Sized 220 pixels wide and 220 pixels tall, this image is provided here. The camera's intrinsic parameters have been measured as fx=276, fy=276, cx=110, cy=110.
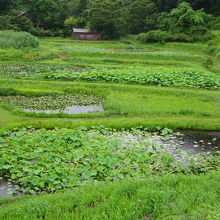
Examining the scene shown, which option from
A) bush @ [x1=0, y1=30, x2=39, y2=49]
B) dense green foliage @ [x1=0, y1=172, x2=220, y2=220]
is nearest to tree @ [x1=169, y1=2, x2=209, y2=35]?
bush @ [x1=0, y1=30, x2=39, y2=49]

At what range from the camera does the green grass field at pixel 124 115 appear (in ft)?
15.2

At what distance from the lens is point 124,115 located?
11289 mm

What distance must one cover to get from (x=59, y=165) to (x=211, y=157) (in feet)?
14.0

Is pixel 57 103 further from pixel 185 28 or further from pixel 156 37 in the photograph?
pixel 185 28

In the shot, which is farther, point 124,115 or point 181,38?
point 181,38

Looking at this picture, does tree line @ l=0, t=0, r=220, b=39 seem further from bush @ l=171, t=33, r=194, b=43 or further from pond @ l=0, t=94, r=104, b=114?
pond @ l=0, t=94, r=104, b=114

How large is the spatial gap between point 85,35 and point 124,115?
38.8m

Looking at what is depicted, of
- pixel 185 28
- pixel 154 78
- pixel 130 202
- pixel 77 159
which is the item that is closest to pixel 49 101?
pixel 77 159

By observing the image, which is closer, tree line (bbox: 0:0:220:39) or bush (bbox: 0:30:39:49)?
bush (bbox: 0:30:39:49)

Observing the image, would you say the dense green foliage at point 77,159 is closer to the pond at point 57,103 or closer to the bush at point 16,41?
the pond at point 57,103

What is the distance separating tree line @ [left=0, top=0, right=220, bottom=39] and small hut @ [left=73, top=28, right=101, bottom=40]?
0.94 m

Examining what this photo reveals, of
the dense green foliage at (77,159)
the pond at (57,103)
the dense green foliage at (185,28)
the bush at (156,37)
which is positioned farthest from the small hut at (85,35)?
the dense green foliage at (77,159)

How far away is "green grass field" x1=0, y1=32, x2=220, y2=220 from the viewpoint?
4.63 metres

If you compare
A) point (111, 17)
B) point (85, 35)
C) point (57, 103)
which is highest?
point (111, 17)
